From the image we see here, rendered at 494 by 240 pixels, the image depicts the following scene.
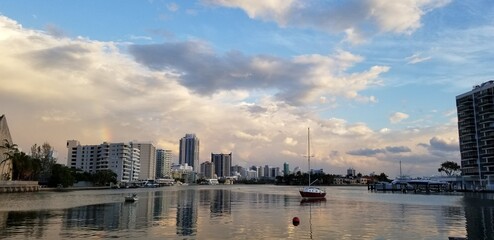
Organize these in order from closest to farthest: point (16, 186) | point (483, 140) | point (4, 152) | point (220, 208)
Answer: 1. point (220, 208)
2. point (16, 186)
3. point (4, 152)
4. point (483, 140)

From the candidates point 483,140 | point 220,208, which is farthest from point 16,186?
point 483,140

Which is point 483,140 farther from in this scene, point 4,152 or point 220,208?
point 4,152

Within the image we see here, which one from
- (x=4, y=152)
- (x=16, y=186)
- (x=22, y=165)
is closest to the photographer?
(x=16, y=186)

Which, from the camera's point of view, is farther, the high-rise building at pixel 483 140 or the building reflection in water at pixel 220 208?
the high-rise building at pixel 483 140

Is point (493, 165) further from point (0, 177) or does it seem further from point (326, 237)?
point (0, 177)

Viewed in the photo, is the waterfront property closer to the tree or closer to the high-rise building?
the tree

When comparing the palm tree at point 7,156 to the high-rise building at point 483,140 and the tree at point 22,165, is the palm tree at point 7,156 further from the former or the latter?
the high-rise building at point 483,140

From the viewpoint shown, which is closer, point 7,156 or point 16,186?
point 16,186

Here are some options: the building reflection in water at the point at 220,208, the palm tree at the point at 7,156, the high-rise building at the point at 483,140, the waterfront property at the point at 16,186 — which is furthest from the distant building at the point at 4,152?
the high-rise building at the point at 483,140

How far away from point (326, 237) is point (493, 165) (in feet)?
584

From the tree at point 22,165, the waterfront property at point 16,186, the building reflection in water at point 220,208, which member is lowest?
the building reflection in water at point 220,208

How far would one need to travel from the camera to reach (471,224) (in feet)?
168

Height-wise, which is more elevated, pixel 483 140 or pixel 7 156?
pixel 483 140

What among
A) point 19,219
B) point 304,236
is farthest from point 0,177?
point 304,236
